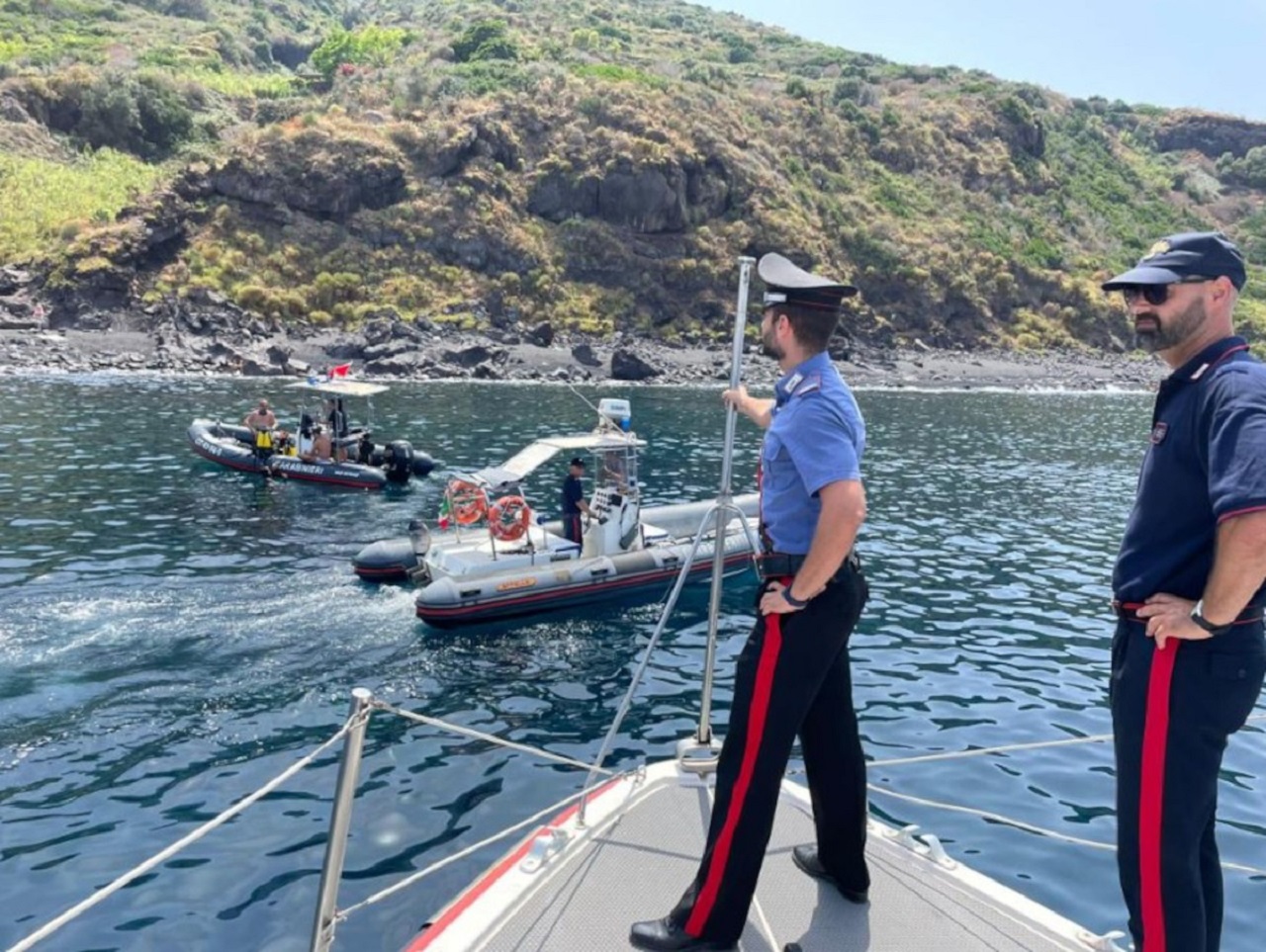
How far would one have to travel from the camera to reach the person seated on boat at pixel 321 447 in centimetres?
2588

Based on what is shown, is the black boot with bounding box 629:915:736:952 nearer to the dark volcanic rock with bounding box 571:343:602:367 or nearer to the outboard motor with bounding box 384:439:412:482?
the outboard motor with bounding box 384:439:412:482

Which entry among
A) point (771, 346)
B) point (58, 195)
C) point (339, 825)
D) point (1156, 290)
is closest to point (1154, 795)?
point (1156, 290)

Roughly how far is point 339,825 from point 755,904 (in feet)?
6.76

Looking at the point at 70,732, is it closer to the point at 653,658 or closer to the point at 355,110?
the point at 653,658

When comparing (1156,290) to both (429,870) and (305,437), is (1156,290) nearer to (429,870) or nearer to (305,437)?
(429,870)

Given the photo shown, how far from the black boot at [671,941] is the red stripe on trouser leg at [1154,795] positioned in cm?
169

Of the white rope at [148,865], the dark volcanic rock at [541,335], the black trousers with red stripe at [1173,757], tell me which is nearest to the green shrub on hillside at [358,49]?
the dark volcanic rock at [541,335]

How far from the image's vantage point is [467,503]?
54.5 feet

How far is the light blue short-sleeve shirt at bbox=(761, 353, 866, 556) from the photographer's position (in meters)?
4.09

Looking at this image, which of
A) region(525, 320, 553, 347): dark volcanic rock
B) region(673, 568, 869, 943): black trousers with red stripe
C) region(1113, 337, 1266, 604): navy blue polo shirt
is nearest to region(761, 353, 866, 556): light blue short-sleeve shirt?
region(673, 568, 869, 943): black trousers with red stripe

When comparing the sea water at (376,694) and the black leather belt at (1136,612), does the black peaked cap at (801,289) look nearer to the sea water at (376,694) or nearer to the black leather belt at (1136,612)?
the black leather belt at (1136,612)

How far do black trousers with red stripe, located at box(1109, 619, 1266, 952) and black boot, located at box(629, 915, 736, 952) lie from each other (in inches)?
67.3

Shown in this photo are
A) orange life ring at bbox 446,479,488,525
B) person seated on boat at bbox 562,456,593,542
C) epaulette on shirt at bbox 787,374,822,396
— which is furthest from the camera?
person seated on boat at bbox 562,456,593,542

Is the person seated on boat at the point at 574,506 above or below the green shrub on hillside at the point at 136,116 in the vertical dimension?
below
